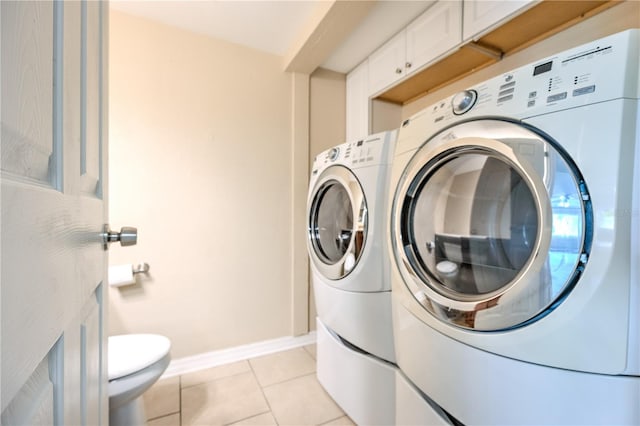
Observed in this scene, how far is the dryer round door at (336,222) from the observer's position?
1137mm

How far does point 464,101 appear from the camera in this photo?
739 mm

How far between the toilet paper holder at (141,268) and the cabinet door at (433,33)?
1937 mm

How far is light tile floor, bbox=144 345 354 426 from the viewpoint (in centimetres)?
130

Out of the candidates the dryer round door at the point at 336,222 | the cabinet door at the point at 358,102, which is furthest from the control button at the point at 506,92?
the cabinet door at the point at 358,102

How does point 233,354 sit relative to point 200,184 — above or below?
below

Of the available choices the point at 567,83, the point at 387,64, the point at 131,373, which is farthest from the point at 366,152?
the point at 131,373

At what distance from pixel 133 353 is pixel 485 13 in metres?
2.13

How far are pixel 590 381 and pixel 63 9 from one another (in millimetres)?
1087

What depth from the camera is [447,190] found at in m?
0.94

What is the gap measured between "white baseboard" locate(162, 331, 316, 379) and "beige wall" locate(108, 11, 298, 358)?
45mm

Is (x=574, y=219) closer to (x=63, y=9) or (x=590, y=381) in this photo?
(x=590, y=381)

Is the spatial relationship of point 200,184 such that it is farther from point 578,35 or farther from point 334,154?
point 578,35

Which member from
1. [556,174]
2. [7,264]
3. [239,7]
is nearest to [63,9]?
[7,264]

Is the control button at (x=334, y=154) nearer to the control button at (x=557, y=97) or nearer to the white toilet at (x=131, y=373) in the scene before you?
the control button at (x=557, y=97)
